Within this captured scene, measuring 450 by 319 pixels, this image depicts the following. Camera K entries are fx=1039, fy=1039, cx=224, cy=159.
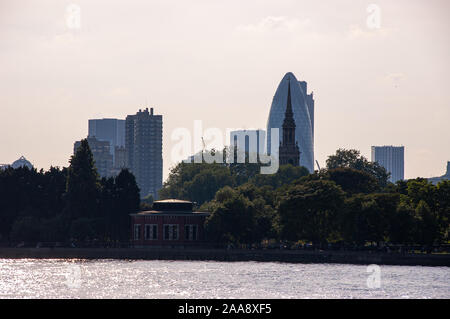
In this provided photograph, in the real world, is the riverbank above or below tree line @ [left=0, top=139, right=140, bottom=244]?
below

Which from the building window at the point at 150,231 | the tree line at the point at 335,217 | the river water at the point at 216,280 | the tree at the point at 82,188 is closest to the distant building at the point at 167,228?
the building window at the point at 150,231

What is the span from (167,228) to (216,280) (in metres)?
71.6

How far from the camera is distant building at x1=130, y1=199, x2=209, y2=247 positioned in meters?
194

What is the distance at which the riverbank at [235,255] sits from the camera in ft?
517

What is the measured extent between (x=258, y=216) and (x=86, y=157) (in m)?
36.5

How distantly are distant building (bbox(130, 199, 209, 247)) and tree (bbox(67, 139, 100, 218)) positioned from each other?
8.46 metres

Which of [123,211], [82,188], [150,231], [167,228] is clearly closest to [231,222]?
[167,228]

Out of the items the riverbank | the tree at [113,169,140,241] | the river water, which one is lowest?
the river water

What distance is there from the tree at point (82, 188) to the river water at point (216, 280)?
30.6m

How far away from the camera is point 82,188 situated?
7687 inches

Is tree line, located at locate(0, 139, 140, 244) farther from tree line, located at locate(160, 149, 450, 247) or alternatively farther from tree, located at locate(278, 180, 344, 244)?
tree, located at locate(278, 180, 344, 244)

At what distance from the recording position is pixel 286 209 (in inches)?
6959

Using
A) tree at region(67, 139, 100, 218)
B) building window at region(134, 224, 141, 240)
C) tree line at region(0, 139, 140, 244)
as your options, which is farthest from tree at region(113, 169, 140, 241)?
tree at region(67, 139, 100, 218)
